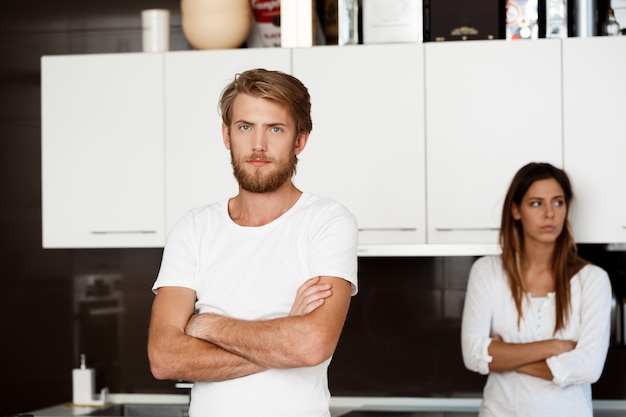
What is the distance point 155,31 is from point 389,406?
1735mm

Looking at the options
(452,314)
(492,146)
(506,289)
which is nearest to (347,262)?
(506,289)

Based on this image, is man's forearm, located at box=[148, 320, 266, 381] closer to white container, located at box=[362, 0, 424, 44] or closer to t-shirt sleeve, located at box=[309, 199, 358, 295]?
t-shirt sleeve, located at box=[309, 199, 358, 295]

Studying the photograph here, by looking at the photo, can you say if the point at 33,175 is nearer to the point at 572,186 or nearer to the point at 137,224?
the point at 137,224

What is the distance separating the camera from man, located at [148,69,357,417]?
2016 mm

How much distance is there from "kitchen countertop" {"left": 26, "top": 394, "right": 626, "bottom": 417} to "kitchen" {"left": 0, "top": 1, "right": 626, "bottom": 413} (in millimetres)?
73

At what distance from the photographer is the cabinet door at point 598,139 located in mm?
3283

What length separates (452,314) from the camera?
12.2 feet

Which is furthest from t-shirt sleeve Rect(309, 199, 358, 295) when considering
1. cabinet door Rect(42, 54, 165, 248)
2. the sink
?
the sink

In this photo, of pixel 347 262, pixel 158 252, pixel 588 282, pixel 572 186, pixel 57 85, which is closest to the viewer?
pixel 347 262

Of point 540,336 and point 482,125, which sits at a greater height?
point 482,125

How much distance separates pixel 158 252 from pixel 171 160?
57 centimetres

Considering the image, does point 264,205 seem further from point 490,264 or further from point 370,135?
point 370,135

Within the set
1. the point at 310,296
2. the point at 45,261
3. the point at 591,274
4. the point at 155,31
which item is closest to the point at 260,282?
the point at 310,296

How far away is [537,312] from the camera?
2982 millimetres
